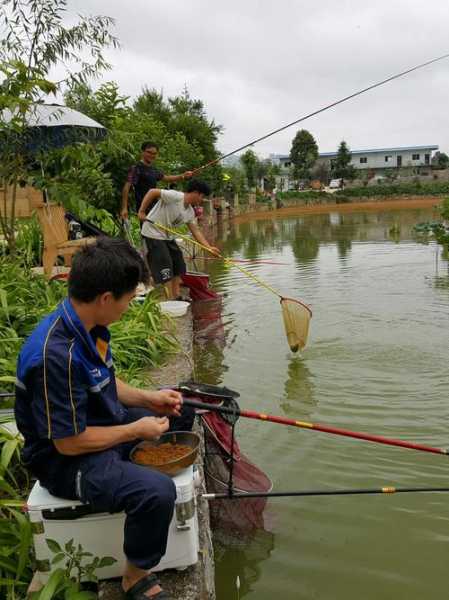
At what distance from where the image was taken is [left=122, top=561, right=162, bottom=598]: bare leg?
199 centimetres

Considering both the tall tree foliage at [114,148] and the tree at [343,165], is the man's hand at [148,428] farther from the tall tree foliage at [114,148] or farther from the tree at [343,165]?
the tree at [343,165]

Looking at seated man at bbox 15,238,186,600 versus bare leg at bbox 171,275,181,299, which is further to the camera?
bare leg at bbox 171,275,181,299

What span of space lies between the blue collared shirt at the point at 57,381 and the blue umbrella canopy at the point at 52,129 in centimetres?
337

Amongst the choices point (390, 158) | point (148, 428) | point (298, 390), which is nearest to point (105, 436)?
point (148, 428)

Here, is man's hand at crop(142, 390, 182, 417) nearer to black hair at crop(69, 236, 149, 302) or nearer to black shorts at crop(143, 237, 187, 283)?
black hair at crop(69, 236, 149, 302)

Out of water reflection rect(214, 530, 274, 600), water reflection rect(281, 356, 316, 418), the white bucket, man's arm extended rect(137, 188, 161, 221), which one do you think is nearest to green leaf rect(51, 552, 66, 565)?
water reflection rect(214, 530, 274, 600)

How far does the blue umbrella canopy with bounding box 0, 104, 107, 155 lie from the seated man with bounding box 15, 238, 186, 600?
331 cm

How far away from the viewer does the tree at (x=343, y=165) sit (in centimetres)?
6262

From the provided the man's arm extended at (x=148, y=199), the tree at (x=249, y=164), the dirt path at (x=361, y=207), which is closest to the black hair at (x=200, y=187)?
the man's arm extended at (x=148, y=199)

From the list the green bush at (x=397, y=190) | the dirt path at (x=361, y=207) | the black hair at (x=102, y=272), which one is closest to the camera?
the black hair at (x=102, y=272)

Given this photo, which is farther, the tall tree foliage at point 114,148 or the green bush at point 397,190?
the green bush at point 397,190

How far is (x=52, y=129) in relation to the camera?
5.63 metres

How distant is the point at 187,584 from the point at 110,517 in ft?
1.44

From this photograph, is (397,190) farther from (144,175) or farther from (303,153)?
(144,175)
